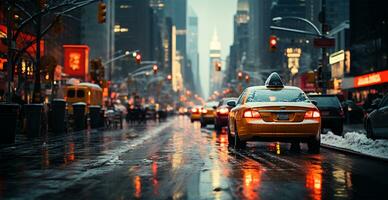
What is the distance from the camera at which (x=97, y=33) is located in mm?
151750

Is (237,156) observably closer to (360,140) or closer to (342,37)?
(360,140)

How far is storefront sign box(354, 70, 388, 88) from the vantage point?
59000 mm

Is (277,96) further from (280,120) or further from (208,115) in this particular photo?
(208,115)

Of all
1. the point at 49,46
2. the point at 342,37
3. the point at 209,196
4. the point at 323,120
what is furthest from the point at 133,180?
the point at 342,37

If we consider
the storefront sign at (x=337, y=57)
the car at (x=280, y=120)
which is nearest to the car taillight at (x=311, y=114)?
the car at (x=280, y=120)

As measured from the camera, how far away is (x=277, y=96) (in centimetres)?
1461

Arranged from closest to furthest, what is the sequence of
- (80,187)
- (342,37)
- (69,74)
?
(80,187)
(69,74)
(342,37)

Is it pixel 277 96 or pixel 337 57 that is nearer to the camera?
pixel 277 96

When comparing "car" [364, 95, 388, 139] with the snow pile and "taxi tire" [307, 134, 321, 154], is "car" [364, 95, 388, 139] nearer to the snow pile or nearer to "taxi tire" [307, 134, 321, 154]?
the snow pile

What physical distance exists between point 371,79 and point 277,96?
171 feet

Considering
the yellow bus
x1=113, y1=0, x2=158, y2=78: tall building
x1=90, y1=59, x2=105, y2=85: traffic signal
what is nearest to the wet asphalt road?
the yellow bus

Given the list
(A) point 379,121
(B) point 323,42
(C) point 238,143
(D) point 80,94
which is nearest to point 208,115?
(D) point 80,94

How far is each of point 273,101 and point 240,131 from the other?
3.65 feet

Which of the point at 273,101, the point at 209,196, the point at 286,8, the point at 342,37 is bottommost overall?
the point at 209,196
